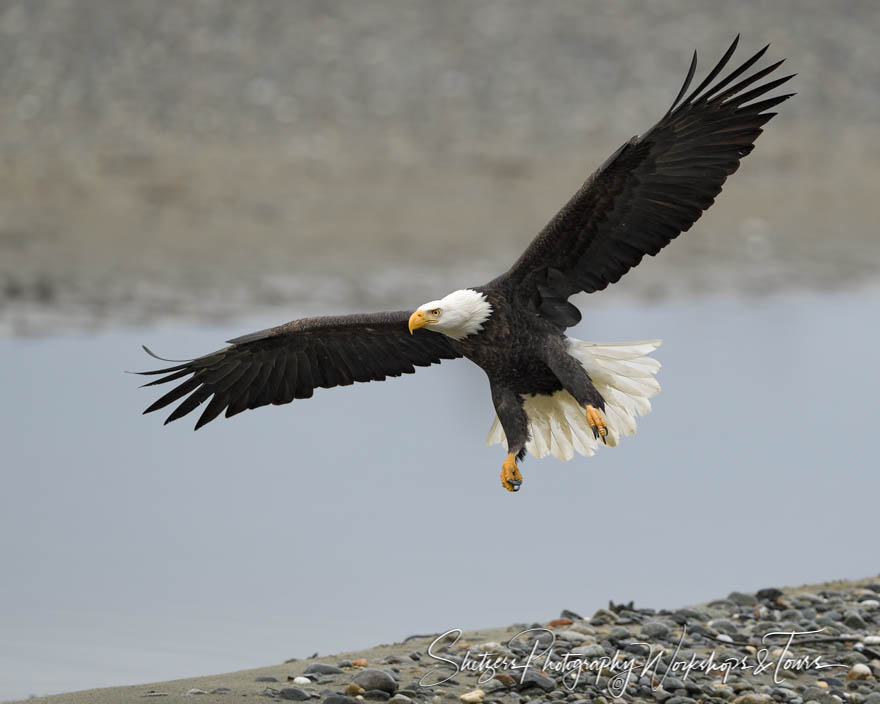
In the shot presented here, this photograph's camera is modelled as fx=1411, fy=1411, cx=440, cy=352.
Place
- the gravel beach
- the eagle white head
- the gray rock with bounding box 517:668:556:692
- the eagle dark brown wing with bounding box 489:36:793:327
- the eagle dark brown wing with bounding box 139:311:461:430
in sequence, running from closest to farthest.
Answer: the gray rock with bounding box 517:668:556:692
the eagle dark brown wing with bounding box 489:36:793:327
the eagle white head
the eagle dark brown wing with bounding box 139:311:461:430
the gravel beach

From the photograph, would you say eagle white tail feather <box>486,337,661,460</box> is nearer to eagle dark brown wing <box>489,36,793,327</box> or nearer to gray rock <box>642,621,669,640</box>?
eagle dark brown wing <box>489,36,793,327</box>

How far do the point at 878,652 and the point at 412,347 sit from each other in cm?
239

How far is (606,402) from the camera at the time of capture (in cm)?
602

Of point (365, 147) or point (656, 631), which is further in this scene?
point (365, 147)

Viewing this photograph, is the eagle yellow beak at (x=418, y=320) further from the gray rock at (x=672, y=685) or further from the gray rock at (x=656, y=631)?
the gray rock at (x=672, y=685)

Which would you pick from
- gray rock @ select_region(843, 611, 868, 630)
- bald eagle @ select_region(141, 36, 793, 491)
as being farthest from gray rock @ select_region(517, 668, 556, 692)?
gray rock @ select_region(843, 611, 868, 630)

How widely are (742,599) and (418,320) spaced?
6.92ft

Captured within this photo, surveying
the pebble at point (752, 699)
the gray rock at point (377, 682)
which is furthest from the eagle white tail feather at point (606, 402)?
the gray rock at point (377, 682)

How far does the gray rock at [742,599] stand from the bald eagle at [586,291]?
102cm

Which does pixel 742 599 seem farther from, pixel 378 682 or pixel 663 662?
pixel 378 682

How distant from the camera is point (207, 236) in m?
15.3

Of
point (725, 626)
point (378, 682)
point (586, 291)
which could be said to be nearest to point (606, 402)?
point (586, 291)

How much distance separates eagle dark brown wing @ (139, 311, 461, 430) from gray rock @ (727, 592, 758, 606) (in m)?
1.72

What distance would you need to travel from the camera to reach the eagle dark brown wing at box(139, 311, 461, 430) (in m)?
6.39
